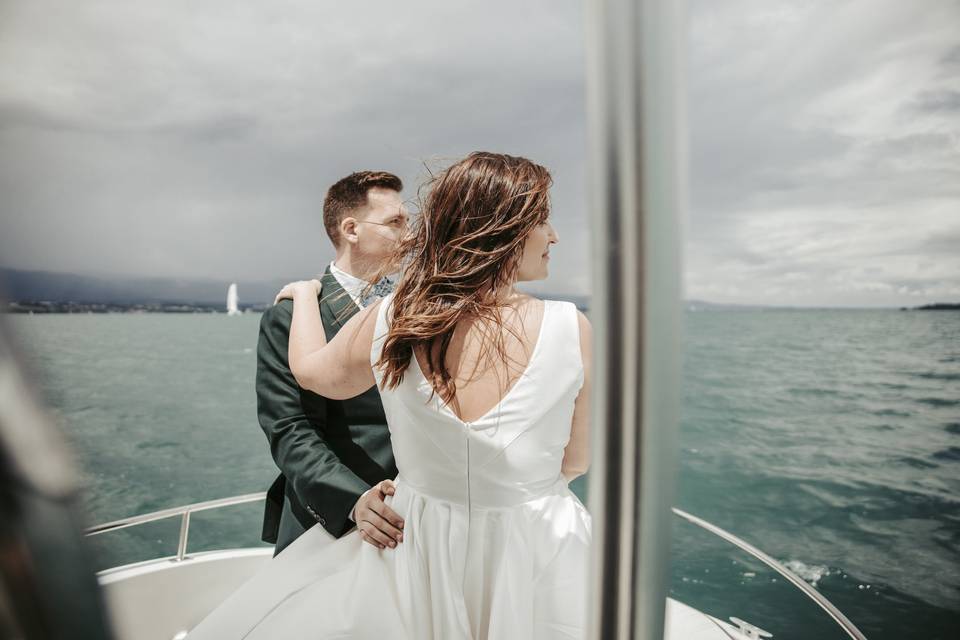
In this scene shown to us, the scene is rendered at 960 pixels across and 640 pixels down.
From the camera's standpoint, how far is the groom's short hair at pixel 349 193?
206 cm

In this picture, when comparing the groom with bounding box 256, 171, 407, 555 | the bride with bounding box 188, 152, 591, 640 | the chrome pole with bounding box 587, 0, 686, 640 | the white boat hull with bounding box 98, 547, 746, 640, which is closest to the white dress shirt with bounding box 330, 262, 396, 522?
the groom with bounding box 256, 171, 407, 555

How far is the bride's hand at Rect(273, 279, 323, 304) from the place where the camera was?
5.66 feet

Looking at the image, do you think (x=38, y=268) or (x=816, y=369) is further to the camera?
(x=816, y=369)

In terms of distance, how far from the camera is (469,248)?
129 centimetres

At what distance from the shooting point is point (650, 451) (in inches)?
12.2

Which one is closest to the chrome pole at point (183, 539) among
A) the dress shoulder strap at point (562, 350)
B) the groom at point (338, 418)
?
the groom at point (338, 418)

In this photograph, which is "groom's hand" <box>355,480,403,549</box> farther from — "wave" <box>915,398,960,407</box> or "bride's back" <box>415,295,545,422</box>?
"wave" <box>915,398,960,407</box>

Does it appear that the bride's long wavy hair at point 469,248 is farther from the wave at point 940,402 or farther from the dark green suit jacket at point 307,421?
the wave at point 940,402

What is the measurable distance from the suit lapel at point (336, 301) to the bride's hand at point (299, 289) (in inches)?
1.5

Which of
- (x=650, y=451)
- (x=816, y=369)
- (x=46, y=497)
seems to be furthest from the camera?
(x=816, y=369)

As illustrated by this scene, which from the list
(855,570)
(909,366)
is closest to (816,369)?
(909,366)

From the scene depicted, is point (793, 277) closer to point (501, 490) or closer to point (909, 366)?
point (909, 366)

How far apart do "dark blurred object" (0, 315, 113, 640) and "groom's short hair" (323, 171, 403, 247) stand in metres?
1.92

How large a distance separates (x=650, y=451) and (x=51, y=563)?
292 mm
